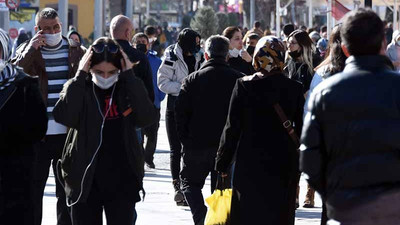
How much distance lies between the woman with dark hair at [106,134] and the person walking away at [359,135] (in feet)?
6.26

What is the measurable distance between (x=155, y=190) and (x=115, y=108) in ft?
18.9

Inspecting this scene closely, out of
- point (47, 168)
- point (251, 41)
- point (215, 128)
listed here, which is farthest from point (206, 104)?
point (251, 41)

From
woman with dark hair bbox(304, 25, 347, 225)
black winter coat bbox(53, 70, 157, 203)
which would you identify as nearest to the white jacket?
woman with dark hair bbox(304, 25, 347, 225)

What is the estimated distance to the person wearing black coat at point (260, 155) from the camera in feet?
24.8

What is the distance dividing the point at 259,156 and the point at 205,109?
1.98 m

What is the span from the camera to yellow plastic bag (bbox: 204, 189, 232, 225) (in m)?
7.91

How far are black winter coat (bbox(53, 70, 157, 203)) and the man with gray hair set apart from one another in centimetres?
225

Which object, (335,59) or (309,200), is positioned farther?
(309,200)

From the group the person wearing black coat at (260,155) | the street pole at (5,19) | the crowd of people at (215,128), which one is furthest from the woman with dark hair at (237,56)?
the street pole at (5,19)

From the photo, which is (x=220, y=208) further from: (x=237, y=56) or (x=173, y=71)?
(x=237, y=56)

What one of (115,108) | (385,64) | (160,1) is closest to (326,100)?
(385,64)

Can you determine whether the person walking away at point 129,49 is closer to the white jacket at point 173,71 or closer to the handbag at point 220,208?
the white jacket at point 173,71

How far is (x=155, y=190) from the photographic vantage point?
12.9 metres

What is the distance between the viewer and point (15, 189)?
676 centimetres
